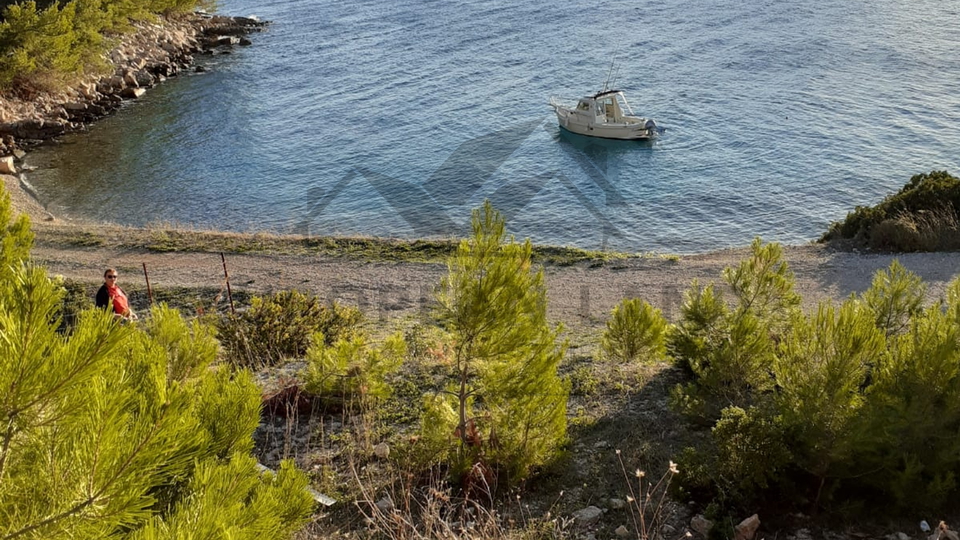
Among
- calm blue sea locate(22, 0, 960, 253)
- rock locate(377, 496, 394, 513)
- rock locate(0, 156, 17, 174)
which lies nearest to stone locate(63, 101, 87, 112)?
calm blue sea locate(22, 0, 960, 253)

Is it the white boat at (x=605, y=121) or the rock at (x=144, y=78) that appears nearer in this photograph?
the white boat at (x=605, y=121)

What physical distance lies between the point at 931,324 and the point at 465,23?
4484cm

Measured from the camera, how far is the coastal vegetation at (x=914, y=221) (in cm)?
1853

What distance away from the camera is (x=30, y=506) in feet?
9.53

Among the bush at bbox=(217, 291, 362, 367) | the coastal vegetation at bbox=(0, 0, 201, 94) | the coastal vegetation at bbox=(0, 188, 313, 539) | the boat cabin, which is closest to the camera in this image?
the coastal vegetation at bbox=(0, 188, 313, 539)

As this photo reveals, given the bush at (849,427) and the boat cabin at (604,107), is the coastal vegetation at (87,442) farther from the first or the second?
the boat cabin at (604,107)

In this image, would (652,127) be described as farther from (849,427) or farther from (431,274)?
(849,427)

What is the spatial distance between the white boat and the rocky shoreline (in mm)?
19569

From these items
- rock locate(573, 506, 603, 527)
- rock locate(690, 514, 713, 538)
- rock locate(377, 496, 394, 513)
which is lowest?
rock locate(377, 496, 394, 513)

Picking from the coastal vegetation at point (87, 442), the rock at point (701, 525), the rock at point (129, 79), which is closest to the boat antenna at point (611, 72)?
the rock at point (129, 79)

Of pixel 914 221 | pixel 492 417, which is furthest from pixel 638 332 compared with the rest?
pixel 914 221

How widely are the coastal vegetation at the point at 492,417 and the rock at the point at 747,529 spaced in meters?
0.08

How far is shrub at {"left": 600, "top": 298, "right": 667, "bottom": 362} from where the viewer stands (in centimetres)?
978

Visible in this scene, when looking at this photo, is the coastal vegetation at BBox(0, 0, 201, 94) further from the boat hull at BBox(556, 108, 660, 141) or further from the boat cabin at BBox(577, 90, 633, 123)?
the boat cabin at BBox(577, 90, 633, 123)
